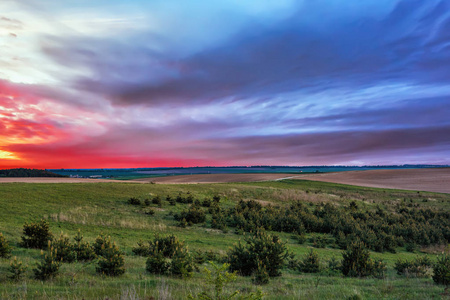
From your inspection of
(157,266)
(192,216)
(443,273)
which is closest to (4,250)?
(157,266)

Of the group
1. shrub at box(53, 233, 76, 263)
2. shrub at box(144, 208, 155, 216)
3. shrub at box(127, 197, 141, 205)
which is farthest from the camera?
shrub at box(127, 197, 141, 205)

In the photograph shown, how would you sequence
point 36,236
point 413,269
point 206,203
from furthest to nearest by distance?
point 206,203, point 36,236, point 413,269

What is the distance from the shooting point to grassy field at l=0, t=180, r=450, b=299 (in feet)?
27.6

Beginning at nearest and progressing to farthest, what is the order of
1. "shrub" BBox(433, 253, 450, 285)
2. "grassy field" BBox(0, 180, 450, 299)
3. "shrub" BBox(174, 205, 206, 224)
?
"grassy field" BBox(0, 180, 450, 299) → "shrub" BBox(433, 253, 450, 285) → "shrub" BBox(174, 205, 206, 224)

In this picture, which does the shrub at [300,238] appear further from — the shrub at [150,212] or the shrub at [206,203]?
the shrub at [150,212]

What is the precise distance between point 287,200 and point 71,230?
38.9 metres

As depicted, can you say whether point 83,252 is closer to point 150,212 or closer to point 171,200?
point 150,212

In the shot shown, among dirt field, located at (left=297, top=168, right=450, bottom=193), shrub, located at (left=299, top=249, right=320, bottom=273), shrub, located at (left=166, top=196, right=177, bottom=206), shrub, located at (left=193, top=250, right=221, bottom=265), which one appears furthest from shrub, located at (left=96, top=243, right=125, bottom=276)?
dirt field, located at (left=297, top=168, right=450, bottom=193)

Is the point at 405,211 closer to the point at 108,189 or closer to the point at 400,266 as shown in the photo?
the point at 400,266

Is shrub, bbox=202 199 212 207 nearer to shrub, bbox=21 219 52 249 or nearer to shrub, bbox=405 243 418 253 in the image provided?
shrub, bbox=21 219 52 249

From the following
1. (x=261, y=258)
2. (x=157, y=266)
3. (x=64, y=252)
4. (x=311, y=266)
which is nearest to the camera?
(x=157, y=266)

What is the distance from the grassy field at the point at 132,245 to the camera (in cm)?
841

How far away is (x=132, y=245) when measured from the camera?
1923cm

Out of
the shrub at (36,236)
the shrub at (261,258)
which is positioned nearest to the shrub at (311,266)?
the shrub at (261,258)
